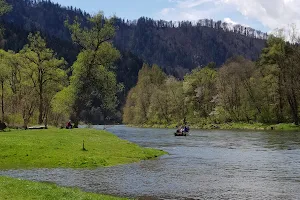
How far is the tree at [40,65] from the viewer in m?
83.4

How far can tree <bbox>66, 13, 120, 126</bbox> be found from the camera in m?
78.3

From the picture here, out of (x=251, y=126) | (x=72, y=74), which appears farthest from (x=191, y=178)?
(x=251, y=126)

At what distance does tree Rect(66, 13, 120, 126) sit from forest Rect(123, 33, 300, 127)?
190 ft

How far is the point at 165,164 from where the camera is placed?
134 feet

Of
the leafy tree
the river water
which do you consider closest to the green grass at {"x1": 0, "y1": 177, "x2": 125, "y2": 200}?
the river water

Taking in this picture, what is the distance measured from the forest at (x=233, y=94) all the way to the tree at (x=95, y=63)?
57.8 meters

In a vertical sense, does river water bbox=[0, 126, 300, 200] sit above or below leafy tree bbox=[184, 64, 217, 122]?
below

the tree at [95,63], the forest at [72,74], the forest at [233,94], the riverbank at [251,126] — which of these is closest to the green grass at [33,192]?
the forest at [72,74]

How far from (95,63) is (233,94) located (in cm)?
7149

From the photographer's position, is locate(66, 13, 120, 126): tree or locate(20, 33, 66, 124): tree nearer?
locate(66, 13, 120, 126): tree

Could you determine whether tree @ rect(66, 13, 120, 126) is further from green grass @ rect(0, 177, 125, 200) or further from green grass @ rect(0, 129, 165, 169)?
green grass @ rect(0, 177, 125, 200)

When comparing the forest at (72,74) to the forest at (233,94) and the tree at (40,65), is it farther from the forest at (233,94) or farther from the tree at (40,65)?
the forest at (233,94)

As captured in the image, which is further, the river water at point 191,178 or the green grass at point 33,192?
the river water at point 191,178

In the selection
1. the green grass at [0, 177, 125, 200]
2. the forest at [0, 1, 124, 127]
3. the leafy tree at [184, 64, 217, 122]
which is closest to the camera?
the green grass at [0, 177, 125, 200]
